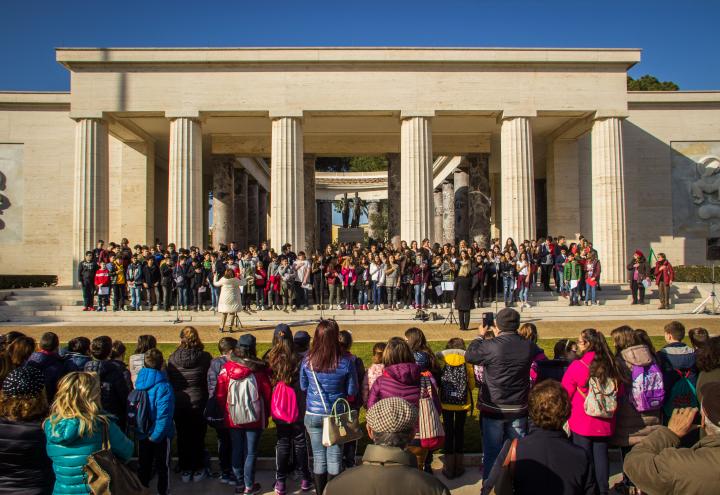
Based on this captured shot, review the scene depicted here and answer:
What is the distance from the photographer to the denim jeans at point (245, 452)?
6.02 metres

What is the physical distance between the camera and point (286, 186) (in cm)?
2422

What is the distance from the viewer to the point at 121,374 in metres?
6.01

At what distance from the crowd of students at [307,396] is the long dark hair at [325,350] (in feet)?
0.04

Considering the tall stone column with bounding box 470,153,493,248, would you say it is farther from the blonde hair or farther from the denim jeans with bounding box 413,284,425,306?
the blonde hair

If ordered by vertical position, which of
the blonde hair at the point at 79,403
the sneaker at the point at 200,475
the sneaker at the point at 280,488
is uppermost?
the blonde hair at the point at 79,403

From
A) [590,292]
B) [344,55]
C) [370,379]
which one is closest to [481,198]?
[344,55]

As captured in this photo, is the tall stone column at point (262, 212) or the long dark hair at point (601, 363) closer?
the long dark hair at point (601, 363)

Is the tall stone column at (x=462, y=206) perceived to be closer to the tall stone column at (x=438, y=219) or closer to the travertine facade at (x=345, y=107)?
the tall stone column at (x=438, y=219)

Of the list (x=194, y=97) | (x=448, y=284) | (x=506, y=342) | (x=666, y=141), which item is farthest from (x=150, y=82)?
(x=666, y=141)

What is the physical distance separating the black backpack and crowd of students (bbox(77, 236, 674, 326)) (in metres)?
12.1

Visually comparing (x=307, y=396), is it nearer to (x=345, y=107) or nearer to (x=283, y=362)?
(x=283, y=362)

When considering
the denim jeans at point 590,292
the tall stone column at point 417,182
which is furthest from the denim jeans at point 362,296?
the denim jeans at point 590,292

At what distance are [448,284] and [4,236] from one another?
78.3 feet

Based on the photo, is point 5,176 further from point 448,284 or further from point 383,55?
point 448,284
